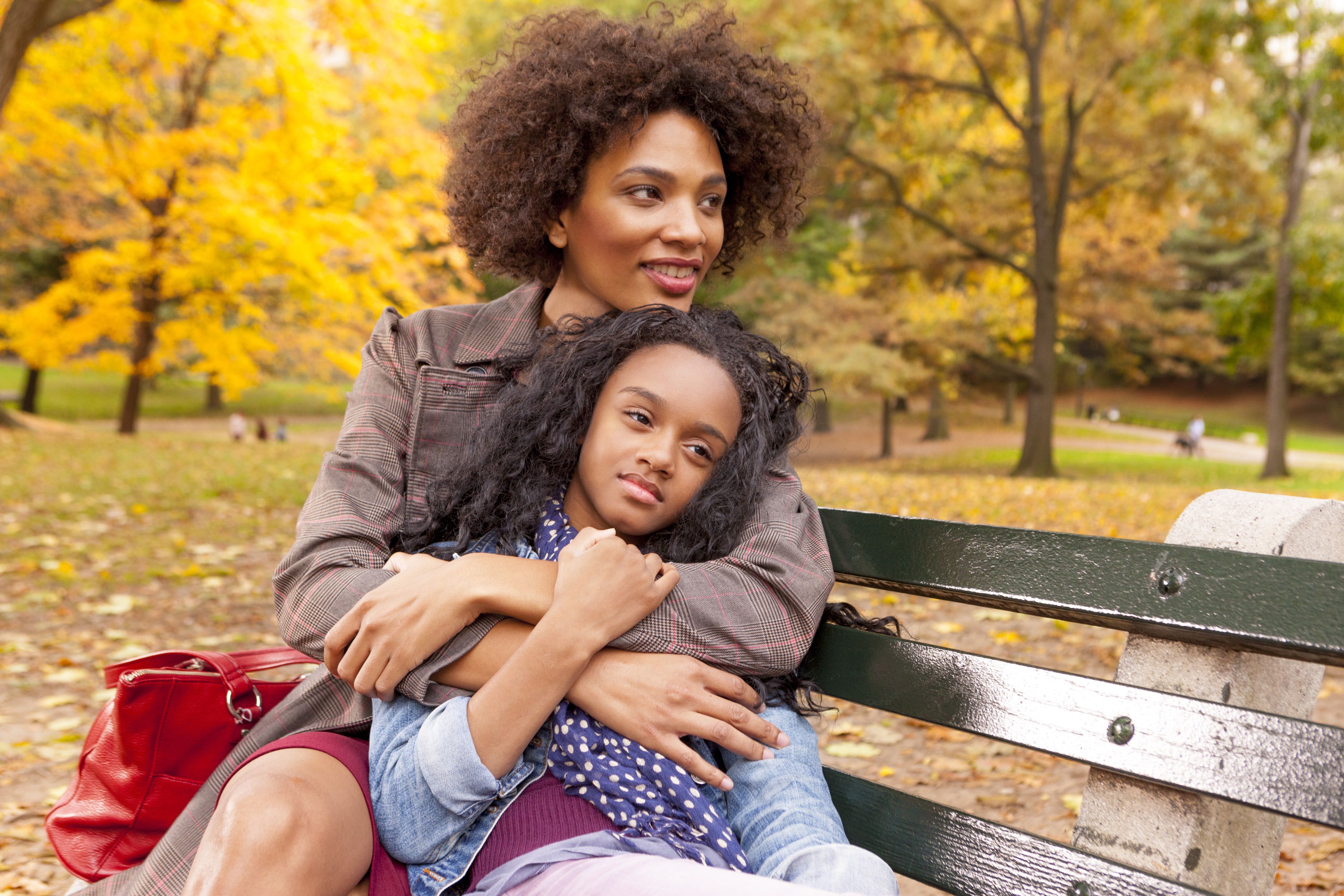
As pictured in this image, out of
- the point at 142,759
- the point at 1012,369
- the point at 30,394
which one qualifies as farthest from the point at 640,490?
the point at 30,394

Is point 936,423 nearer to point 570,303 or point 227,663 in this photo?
point 570,303

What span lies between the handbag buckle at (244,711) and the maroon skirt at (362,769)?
17cm

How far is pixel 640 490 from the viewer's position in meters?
1.93

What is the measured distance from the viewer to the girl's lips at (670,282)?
221 centimetres

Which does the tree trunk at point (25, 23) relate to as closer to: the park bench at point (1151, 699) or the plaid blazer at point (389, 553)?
the plaid blazer at point (389, 553)

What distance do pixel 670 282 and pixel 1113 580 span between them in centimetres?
107

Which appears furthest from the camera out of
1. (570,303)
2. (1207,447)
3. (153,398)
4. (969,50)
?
(153,398)

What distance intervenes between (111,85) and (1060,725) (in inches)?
535

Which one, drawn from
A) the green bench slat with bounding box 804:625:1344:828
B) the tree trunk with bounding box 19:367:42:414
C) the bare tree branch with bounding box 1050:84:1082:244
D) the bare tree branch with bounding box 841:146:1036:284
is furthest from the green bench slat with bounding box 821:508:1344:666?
the tree trunk with bounding box 19:367:42:414

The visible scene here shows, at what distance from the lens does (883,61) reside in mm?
14898

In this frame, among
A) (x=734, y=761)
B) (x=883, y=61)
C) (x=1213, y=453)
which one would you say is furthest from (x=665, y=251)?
(x=1213, y=453)

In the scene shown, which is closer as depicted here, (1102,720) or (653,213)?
(1102,720)

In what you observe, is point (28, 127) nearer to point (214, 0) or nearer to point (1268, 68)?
point (214, 0)

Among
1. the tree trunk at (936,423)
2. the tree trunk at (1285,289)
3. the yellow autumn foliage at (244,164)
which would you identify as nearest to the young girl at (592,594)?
the yellow autumn foliage at (244,164)
